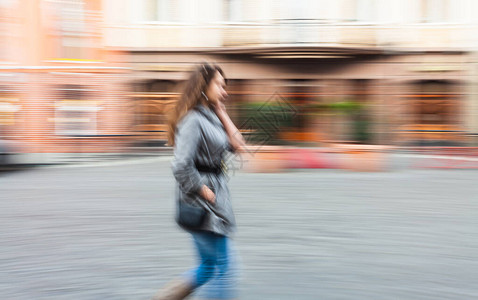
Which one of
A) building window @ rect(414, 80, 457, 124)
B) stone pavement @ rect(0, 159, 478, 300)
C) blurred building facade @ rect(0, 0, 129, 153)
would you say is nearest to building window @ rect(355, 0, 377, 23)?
building window @ rect(414, 80, 457, 124)

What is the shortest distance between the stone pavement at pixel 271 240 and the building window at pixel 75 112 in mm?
8994

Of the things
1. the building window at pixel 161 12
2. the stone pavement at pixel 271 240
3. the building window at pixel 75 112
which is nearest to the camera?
the stone pavement at pixel 271 240

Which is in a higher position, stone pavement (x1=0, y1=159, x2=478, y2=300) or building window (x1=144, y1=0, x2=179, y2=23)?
building window (x1=144, y1=0, x2=179, y2=23)

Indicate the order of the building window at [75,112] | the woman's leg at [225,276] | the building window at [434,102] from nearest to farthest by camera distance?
the woman's leg at [225,276]
the building window at [75,112]
the building window at [434,102]

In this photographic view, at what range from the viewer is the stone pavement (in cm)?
489

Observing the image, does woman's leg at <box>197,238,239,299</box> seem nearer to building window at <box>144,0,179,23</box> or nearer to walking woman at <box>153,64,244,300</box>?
walking woman at <box>153,64,244,300</box>

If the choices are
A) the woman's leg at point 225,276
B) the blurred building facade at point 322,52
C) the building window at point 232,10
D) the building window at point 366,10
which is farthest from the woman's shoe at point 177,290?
the building window at point 366,10

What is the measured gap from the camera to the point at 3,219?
8.06m

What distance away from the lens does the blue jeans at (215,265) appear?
375 centimetres

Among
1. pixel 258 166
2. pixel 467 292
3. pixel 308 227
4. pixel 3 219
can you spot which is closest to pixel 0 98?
pixel 258 166

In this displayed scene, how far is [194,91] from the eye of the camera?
12.0ft

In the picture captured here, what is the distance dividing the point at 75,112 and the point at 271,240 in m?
15.4

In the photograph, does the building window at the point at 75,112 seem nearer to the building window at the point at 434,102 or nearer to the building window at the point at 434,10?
the building window at the point at 434,102

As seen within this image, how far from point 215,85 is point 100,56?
18.5 meters
